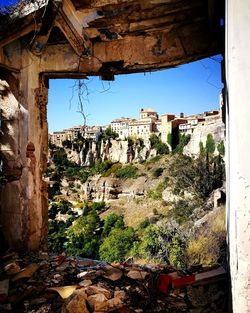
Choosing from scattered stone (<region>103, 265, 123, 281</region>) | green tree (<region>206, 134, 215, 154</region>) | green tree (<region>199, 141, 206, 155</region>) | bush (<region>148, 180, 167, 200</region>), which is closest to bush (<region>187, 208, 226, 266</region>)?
scattered stone (<region>103, 265, 123, 281</region>)

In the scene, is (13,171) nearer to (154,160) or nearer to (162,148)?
(154,160)

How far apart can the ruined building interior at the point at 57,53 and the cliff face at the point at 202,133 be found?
45.3 m

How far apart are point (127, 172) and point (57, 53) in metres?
52.0

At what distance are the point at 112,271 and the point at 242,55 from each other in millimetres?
2593

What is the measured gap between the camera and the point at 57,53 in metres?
4.23

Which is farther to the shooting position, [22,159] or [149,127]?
[149,127]

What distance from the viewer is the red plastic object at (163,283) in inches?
116

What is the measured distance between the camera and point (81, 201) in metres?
52.3

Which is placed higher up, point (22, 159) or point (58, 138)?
point (58, 138)

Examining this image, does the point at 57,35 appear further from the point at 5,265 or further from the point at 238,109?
the point at 238,109

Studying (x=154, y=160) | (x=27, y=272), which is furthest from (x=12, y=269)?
(x=154, y=160)

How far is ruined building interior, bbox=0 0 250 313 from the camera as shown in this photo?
347 centimetres

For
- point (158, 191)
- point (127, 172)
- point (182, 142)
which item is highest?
point (182, 142)

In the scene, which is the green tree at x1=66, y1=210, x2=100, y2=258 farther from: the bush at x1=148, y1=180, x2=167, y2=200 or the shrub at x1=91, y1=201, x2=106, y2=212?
the bush at x1=148, y1=180, x2=167, y2=200
